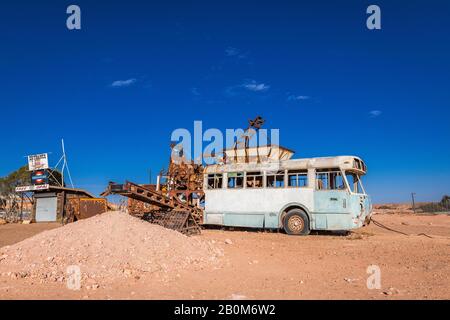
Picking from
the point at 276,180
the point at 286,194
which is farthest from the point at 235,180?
the point at 286,194

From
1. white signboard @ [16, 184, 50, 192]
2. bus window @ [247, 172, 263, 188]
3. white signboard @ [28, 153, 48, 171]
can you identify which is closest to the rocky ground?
bus window @ [247, 172, 263, 188]

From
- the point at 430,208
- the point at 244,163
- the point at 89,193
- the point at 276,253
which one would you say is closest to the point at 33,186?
the point at 89,193

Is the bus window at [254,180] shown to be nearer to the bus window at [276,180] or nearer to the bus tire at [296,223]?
the bus window at [276,180]

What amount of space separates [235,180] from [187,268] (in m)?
9.19

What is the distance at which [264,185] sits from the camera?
50.4 feet

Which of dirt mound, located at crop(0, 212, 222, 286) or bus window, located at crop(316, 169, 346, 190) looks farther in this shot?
bus window, located at crop(316, 169, 346, 190)

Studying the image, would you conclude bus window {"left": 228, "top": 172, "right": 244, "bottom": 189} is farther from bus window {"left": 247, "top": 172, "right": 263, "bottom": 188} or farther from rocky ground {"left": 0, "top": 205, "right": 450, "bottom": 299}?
rocky ground {"left": 0, "top": 205, "right": 450, "bottom": 299}

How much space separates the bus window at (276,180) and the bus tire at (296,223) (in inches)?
48.8

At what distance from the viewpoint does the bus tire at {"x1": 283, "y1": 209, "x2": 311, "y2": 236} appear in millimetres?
14055

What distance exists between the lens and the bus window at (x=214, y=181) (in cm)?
1683

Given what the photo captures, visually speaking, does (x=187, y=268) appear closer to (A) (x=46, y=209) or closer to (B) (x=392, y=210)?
(A) (x=46, y=209)

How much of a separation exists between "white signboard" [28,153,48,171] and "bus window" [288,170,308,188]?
21.4 meters
